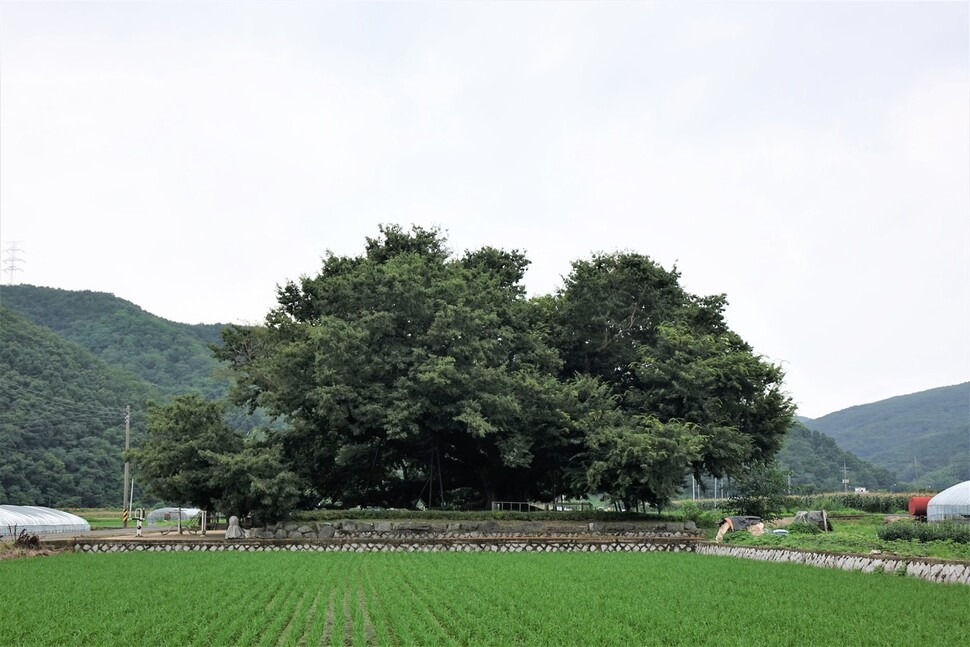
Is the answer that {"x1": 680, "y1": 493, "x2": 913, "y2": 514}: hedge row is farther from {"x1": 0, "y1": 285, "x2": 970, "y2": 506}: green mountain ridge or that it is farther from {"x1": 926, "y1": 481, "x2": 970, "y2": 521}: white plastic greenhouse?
{"x1": 926, "y1": 481, "x2": 970, "y2": 521}: white plastic greenhouse

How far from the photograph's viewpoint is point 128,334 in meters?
89.6

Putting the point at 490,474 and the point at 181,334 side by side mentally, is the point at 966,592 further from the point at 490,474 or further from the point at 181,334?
the point at 181,334

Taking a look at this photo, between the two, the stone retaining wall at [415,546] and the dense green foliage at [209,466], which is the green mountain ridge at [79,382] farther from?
the stone retaining wall at [415,546]

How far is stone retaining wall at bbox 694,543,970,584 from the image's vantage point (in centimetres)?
1616

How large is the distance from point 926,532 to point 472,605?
17.0 metres

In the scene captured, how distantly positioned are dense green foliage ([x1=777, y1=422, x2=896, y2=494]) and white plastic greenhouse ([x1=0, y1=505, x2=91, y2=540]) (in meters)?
85.4

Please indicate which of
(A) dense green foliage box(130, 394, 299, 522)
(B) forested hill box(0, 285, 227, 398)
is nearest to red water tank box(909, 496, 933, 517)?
(A) dense green foliage box(130, 394, 299, 522)

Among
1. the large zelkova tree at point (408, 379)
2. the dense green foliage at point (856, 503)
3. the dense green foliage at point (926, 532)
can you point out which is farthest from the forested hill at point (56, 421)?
the dense green foliage at point (926, 532)

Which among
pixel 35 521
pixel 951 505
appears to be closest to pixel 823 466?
pixel 951 505

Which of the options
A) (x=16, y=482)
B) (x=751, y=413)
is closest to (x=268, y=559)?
(x=751, y=413)

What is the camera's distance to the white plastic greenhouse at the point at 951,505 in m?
37.8

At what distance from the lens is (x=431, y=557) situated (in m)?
25.9

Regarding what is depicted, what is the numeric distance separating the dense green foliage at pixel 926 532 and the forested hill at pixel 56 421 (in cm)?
5980

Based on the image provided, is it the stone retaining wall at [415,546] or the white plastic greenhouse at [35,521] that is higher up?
the white plastic greenhouse at [35,521]
